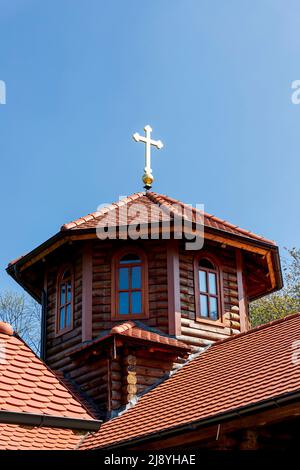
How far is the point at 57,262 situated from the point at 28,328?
1302cm

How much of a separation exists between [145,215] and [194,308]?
1.87 metres

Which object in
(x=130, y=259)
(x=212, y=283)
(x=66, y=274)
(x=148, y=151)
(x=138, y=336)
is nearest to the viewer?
(x=138, y=336)

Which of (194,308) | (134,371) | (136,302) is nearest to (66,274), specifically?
(136,302)

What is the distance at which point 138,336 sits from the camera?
37.5 ft

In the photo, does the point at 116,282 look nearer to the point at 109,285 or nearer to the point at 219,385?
the point at 109,285

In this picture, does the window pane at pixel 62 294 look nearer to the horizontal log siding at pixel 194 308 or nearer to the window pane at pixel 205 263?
the horizontal log siding at pixel 194 308

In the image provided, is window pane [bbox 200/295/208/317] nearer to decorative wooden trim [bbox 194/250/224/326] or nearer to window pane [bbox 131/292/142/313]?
decorative wooden trim [bbox 194/250/224/326]

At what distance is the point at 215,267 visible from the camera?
13.2 m

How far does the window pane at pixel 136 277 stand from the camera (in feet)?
41.7

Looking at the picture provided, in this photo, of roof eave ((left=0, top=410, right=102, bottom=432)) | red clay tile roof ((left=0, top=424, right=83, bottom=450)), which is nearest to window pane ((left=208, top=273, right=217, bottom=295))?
red clay tile roof ((left=0, top=424, right=83, bottom=450))

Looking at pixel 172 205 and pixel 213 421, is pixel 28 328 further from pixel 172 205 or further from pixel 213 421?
pixel 213 421

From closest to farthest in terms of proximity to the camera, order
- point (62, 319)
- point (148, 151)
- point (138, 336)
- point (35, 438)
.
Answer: point (35, 438) < point (138, 336) < point (62, 319) < point (148, 151)

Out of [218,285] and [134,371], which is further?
[218,285]

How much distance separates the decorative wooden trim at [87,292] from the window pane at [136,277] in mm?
733
